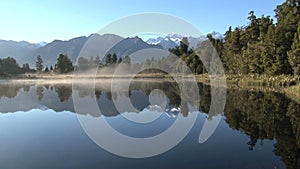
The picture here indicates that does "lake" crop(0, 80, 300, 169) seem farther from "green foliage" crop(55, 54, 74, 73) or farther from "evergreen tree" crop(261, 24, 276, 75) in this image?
"green foliage" crop(55, 54, 74, 73)

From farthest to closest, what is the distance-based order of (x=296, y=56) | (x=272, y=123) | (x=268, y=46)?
(x=268, y=46) < (x=296, y=56) < (x=272, y=123)

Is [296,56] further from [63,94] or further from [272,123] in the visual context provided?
[63,94]

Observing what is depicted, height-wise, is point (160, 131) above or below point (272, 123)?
below

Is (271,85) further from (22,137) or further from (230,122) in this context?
(22,137)

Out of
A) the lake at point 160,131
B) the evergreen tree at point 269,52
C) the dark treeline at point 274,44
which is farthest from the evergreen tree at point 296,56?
the lake at point 160,131

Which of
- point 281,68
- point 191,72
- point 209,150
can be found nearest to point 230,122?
point 209,150

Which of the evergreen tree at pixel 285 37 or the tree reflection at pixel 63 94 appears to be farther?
the evergreen tree at pixel 285 37

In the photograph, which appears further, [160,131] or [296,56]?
[296,56]

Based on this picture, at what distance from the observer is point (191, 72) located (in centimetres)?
7688

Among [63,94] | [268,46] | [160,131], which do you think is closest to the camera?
[160,131]

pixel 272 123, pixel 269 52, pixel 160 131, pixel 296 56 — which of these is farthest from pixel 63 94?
pixel 269 52

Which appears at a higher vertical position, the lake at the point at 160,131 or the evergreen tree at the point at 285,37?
the evergreen tree at the point at 285,37

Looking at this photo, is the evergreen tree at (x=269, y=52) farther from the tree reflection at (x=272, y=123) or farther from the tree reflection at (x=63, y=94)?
the tree reflection at (x=63, y=94)

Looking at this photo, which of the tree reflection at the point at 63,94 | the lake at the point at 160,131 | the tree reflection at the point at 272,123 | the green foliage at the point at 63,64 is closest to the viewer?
the lake at the point at 160,131
